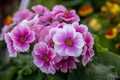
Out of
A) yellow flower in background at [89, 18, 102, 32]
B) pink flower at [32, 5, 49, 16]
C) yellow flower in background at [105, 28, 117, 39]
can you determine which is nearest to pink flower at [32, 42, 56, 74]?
pink flower at [32, 5, 49, 16]

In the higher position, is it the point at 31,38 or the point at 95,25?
the point at 31,38

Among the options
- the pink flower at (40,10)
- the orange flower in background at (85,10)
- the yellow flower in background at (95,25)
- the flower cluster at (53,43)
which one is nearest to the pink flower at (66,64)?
the flower cluster at (53,43)

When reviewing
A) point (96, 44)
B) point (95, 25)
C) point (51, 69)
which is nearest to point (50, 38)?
point (51, 69)

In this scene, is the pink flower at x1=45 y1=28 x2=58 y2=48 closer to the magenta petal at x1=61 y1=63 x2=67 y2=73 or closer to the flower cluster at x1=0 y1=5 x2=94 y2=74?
the flower cluster at x1=0 y1=5 x2=94 y2=74

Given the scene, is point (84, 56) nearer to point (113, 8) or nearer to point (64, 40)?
point (64, 40)

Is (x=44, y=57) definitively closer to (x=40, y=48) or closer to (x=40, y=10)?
(x=40, y=48)

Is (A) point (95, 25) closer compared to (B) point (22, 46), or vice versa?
(B) point (22, 46)

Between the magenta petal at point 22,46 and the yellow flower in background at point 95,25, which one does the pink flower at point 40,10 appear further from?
the yellow flower in background at point 95,25
